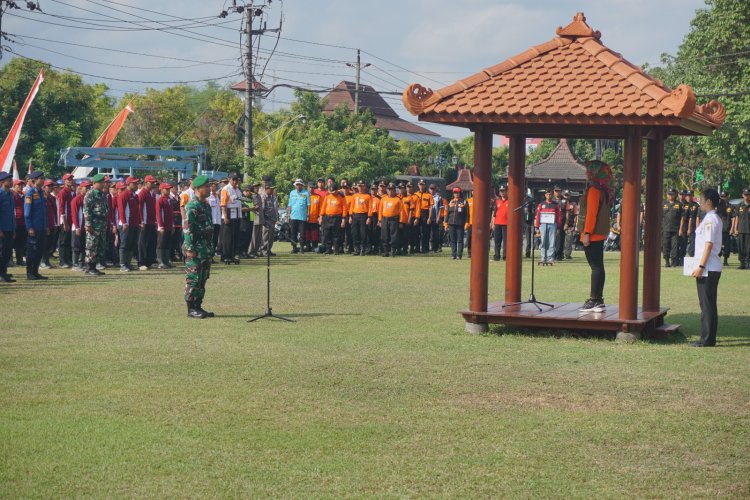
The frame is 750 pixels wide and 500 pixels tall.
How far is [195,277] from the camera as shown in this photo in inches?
571

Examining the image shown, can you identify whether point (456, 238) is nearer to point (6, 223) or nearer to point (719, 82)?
point (6, 223)

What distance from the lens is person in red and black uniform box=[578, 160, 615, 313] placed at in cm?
1329

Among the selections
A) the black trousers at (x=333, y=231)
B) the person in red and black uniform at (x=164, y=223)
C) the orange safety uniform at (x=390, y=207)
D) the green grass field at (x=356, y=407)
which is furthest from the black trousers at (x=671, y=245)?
the person in red and black uniform at (x=164, y=223)

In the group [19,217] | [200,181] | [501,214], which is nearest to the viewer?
[200,181]

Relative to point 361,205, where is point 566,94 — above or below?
above

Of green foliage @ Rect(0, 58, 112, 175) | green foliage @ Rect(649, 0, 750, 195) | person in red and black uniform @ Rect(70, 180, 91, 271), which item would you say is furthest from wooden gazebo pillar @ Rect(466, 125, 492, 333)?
green foliage @ Rect(0, 58, 112, 175)

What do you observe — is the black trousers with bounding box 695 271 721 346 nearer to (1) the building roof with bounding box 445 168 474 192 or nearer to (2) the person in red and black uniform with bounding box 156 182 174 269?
(2) the person in red and black uniform with bounding box 156 182 174 269

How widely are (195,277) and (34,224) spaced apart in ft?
23.9

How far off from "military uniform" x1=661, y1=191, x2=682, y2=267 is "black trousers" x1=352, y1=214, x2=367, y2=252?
8255 millimetres

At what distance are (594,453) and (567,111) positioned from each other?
232 inches

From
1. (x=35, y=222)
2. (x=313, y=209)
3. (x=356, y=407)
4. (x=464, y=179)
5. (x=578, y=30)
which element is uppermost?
(x=464, y=179)

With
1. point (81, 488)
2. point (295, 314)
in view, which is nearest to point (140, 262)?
point (295, 314)

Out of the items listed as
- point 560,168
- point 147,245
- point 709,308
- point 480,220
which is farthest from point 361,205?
point 560,168

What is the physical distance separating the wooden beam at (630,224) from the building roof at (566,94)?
49cm
